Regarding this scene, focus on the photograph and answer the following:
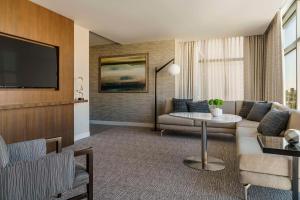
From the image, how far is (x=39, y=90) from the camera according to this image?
3.51 m

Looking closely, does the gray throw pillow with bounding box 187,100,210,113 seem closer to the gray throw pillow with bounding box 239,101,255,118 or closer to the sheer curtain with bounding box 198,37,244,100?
the gray throw pillow with bounding box 239,101,255,118

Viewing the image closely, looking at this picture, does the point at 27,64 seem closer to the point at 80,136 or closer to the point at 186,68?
the point at 80,136

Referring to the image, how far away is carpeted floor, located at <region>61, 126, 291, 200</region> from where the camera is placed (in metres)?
2.18

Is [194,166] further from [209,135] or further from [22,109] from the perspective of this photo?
[22,109]

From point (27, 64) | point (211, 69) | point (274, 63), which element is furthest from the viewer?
point (211, 69)

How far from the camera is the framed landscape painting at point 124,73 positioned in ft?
20.5

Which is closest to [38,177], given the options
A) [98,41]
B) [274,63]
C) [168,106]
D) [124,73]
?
[168,106]

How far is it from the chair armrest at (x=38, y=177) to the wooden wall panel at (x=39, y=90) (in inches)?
79.9

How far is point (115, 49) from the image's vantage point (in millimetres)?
6523

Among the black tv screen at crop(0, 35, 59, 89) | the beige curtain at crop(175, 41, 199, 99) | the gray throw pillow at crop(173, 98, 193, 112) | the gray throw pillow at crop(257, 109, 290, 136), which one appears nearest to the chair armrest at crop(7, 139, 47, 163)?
the black tv screen at crop(0, 35, 59, 89)

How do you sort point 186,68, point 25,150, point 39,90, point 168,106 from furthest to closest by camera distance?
point 186,68
point 168,106
point 39,90
point 25,150

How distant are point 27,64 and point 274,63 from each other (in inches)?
182

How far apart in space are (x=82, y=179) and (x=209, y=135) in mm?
3936

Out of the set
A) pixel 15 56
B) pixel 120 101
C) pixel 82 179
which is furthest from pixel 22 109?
pixel 120 101
